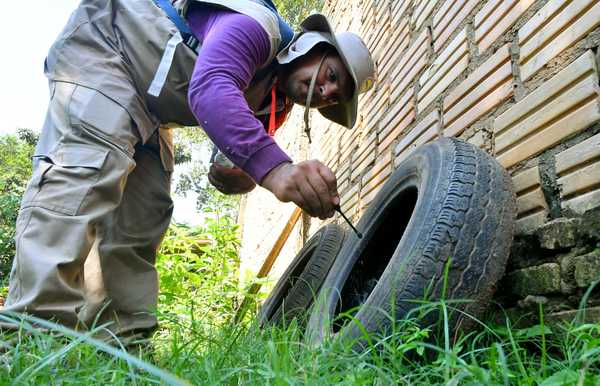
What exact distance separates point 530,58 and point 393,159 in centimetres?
112

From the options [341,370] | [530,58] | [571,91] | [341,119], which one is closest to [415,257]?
[341,370]

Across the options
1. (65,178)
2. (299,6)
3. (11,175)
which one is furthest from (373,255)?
(11,175)

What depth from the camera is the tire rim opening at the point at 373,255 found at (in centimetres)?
196

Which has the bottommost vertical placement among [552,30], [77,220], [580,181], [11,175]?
[11,175]

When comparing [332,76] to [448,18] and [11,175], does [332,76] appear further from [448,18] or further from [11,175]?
[11,175]

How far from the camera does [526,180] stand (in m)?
1.50

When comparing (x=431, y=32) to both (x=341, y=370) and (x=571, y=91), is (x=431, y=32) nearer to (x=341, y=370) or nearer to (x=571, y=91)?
(x=571, y=91)

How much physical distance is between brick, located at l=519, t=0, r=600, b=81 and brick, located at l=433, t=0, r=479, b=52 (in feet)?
1.59

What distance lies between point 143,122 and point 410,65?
1.39m

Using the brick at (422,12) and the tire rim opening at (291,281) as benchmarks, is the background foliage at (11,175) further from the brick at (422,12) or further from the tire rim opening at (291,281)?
the brick at (422,12)

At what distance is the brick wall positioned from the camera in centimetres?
129

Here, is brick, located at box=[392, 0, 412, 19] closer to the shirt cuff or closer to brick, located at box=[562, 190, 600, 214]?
the shirt cuff

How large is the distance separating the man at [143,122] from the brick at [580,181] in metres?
0.63

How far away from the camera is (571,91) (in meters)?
1.35
